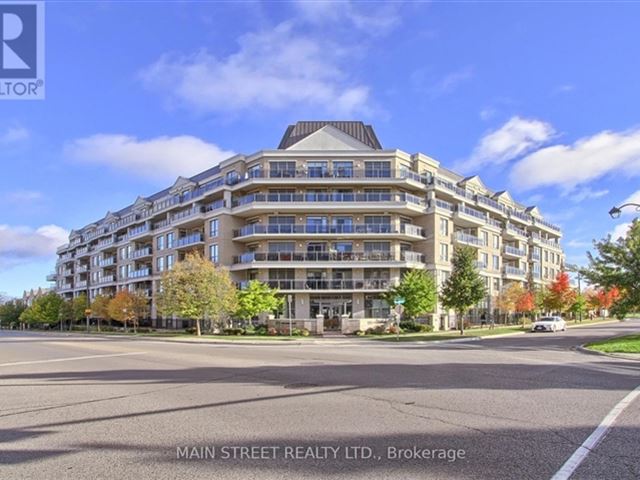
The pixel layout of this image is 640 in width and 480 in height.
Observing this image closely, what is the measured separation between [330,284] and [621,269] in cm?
2692

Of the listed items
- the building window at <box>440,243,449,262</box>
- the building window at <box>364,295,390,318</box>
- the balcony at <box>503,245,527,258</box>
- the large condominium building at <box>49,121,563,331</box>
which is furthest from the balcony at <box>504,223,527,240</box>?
the building window at <box>364,295,390,318</box>

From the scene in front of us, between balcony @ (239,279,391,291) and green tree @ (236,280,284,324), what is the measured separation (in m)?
4.36

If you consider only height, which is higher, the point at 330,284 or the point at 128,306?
the point at 330,284

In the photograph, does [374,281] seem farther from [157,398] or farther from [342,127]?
[157,398]

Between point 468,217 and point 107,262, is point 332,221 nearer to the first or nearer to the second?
point 468,217

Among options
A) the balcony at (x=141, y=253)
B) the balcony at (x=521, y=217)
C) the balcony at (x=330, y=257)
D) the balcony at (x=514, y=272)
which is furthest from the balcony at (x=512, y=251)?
the balcony at (x=141, y=253)

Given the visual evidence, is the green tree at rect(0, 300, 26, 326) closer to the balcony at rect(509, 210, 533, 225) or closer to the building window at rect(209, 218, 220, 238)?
the building window at rect(209, 218, 220, 238)

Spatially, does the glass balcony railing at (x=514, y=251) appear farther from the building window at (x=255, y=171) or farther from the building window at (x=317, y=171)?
the building window at (x=255, y=171)

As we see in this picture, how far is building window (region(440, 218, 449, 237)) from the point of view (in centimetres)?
5527

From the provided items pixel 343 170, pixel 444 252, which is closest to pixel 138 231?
pixel 343 170

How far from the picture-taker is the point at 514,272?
232 feet

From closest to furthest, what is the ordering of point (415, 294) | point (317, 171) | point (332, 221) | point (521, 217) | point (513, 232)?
point (415, 294)
point (332, 221)
point (317, 171)
point (513, 232)
point (521, 217)

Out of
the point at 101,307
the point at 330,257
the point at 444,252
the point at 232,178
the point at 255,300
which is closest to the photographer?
the point at 255,300

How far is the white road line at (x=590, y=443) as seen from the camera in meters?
5.77
